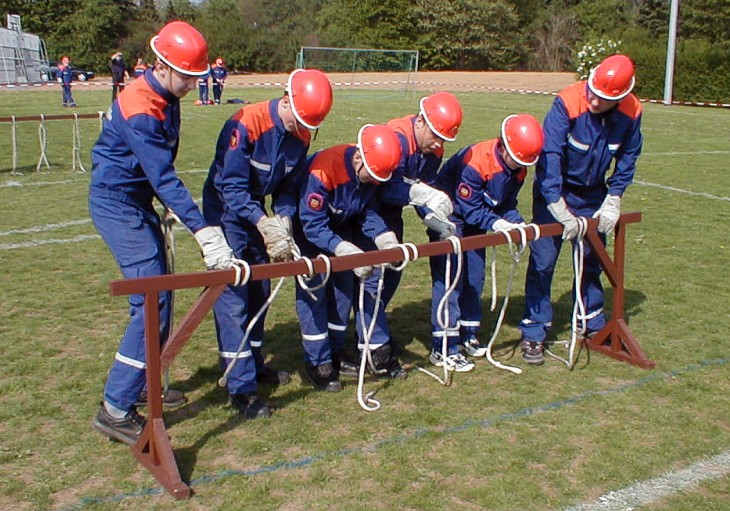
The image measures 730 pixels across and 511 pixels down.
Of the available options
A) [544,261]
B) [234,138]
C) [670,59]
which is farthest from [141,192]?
[670,59]

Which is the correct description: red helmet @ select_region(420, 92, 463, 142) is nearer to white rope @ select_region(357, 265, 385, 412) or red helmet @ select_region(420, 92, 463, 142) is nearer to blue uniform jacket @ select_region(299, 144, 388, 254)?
blue uniform jacket @ select_region(299, 144, 388, 254)

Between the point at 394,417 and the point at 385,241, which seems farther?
the point at 385,241

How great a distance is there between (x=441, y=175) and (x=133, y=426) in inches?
108

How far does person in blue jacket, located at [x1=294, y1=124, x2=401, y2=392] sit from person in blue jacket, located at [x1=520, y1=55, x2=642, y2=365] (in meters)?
1.16

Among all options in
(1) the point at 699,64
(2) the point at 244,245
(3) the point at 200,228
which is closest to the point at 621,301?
(2) the point at 244,245

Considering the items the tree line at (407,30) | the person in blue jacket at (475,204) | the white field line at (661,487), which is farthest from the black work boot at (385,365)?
the tree line at (407,30)

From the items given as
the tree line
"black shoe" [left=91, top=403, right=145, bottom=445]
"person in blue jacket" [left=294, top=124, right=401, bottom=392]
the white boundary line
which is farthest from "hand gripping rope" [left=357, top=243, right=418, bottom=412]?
the tree line

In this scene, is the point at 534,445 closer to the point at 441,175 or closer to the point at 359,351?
the point at 359,351

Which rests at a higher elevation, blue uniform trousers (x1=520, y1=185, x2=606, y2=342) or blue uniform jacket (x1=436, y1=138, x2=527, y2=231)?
blue uniform jacket (x1=436, y1=138, x2=527, y2=231)

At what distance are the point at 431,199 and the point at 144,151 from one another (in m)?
1.85

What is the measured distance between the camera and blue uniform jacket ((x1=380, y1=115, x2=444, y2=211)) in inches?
204

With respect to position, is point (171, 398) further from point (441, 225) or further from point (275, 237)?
point (441, 225)

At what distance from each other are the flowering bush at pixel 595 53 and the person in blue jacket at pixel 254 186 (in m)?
36.2

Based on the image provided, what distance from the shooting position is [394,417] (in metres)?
4.78
